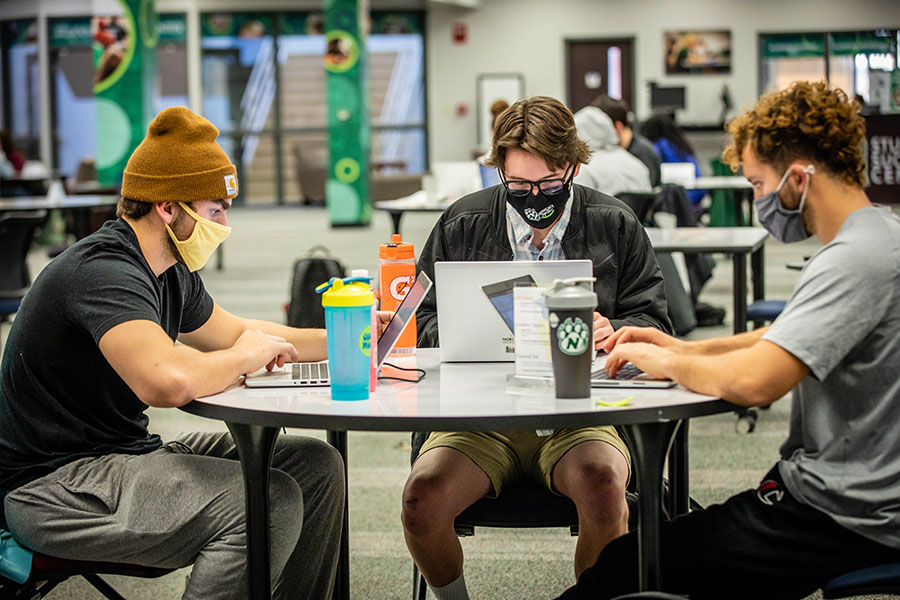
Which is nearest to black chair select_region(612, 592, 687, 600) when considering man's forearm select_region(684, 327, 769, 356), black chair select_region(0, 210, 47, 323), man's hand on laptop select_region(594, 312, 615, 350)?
man's forearm select_region(684, 327, 769, 356)

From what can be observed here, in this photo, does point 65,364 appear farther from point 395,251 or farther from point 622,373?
point 622,373

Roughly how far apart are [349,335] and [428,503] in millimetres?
459

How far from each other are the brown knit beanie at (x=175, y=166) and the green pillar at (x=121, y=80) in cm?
1264

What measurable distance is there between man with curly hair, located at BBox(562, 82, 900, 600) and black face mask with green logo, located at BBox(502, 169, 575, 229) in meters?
0.65

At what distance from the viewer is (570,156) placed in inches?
94.9

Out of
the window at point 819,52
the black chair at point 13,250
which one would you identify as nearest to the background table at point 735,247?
the black chair at point 13,250

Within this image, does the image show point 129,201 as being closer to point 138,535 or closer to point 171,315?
point 171,315

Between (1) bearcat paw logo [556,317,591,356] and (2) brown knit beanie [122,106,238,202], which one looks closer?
(1) bearcat paw logo [556,317,591,356]

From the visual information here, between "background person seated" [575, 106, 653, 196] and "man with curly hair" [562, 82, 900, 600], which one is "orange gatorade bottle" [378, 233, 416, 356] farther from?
"background person seated" [575, 106, 653, 196]

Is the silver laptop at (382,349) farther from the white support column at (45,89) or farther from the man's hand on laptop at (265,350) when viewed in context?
the white support column at (45,89)

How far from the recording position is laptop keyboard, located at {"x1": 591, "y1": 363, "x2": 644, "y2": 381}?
192cm

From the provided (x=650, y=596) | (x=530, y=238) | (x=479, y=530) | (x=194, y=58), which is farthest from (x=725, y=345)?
(x=194, y=58)

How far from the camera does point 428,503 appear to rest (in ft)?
6.87

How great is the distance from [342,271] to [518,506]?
6.90ft
